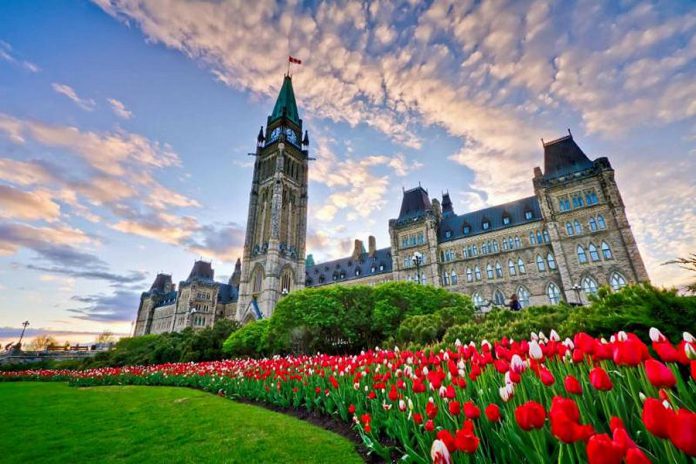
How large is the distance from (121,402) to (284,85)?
7677cm

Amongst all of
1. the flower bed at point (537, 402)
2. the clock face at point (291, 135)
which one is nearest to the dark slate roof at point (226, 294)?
the clock face at point (291, 135)

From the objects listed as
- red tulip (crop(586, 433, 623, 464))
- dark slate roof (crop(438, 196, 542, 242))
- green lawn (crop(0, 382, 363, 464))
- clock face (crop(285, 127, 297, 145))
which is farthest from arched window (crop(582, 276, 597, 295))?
clock face (crop(285, 127, 297, 145))

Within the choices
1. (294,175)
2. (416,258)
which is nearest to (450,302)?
(416,258)

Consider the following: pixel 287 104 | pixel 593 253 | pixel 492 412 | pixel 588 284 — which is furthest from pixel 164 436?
pixel 287 104

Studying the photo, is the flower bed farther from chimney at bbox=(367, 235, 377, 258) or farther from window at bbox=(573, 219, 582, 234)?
chimney at bbox=(367, 235, 377, 258)

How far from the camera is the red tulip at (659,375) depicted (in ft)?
6.28

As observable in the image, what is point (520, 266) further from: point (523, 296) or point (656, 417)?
point (656, 417)

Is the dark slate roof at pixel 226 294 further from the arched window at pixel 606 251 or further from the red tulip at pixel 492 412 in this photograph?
the red tulip at pixel 492 412

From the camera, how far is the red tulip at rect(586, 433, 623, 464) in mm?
1217

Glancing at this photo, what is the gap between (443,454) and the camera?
1.95 m

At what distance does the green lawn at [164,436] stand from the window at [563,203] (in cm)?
3916

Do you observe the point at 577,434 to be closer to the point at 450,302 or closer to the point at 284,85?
the point at 450,302

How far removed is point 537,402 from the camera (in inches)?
118

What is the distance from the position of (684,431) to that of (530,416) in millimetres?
850
